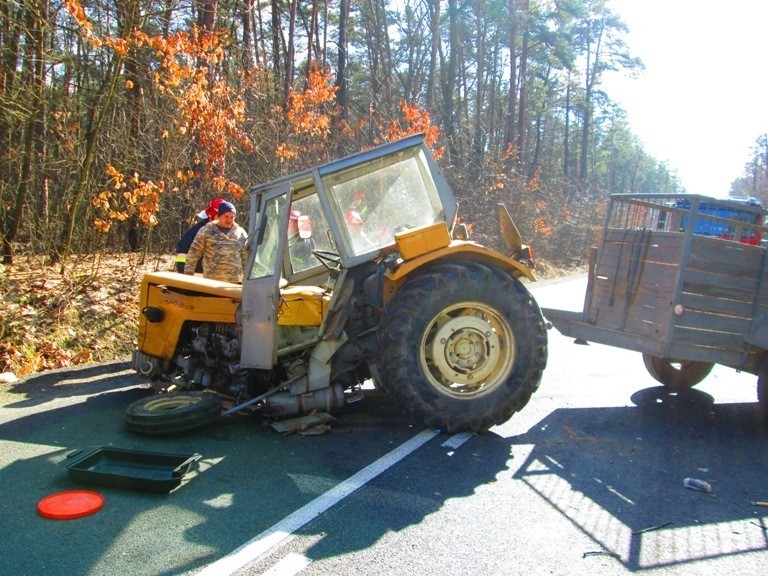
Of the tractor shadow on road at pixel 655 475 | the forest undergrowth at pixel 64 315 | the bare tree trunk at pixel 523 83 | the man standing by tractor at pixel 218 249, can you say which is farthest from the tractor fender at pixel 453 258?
the bare tree trunk at pixel 523 83

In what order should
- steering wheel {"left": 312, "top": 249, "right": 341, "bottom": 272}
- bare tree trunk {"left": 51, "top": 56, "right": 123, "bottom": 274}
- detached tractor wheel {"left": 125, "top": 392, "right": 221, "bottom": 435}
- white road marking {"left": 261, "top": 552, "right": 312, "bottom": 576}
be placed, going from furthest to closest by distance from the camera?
1. bare tree trunk {"left": 51, "top": 56, "right": 123, "bottom": 274}
2. steering wheel {"left": 312, "top": 249, "right": 341, "bottom": 272}
3. detached tractor wheel {"left": 125, "top": 392, "right": 221, "bottom": 435}
4. white road marking {"left": 261, "top": 552, "right": 312, "bottom": 576}

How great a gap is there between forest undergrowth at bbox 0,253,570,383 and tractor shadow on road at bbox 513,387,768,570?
218 inches

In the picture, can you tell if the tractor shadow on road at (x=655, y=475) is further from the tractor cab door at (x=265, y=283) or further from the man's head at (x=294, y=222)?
the man's head at (x=294, y=222)

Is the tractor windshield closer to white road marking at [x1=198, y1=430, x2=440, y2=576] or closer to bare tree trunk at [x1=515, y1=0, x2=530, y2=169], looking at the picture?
white road marking at [x1=198, y1=430, x2=440, y2=576]

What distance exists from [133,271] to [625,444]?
8069 mm

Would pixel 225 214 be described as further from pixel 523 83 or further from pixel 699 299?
Result: pixel 523 83

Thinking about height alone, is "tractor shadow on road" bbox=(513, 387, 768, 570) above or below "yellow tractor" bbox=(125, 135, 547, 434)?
below

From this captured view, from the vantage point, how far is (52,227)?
973cm

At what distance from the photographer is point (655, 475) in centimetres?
432

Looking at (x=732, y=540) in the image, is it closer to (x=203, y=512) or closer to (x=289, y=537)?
(x=289, y=537)

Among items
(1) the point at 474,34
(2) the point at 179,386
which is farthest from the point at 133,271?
(1) the point at 474,34

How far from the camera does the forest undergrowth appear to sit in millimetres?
7449

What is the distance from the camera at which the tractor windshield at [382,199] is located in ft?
16.4

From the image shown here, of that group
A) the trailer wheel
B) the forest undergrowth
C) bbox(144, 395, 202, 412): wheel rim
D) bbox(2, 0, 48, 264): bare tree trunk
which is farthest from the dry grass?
the trailer wheel
